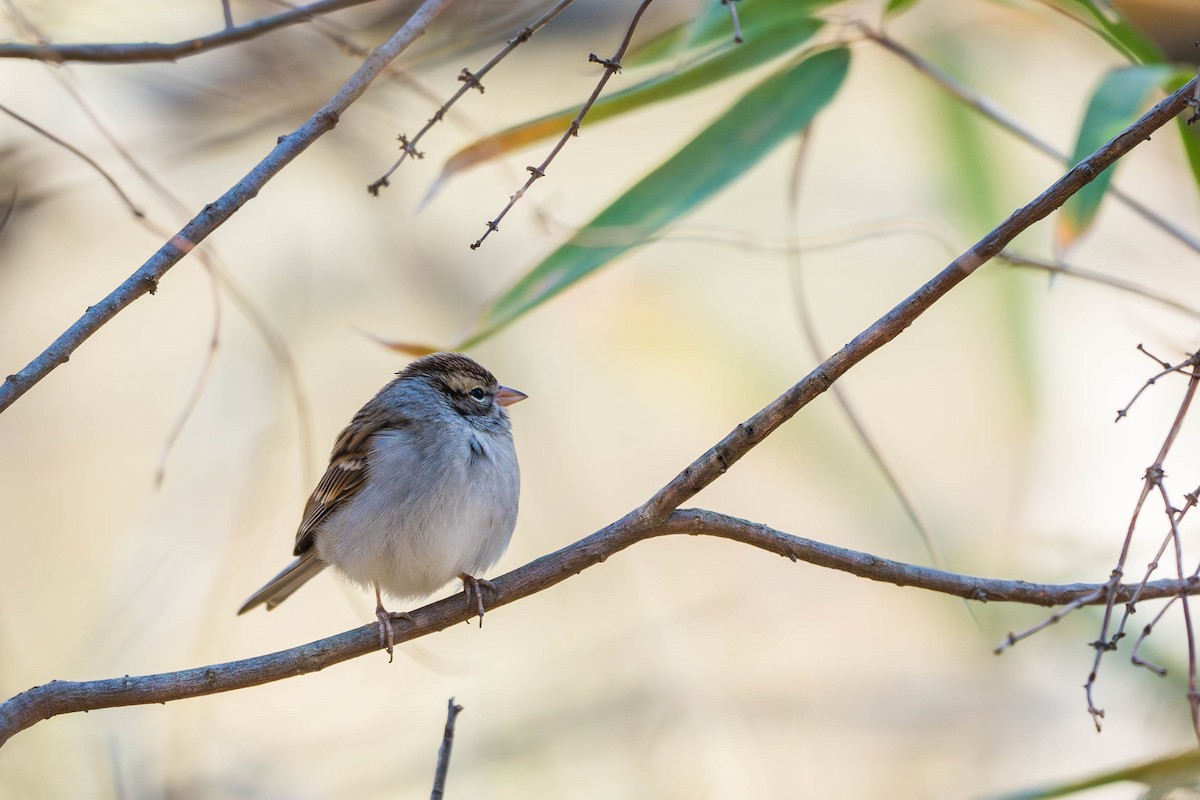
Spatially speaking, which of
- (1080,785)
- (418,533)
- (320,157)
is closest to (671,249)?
(320,157)

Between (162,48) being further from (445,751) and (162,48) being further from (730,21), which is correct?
(730,21)

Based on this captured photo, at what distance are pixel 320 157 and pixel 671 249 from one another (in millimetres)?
1594

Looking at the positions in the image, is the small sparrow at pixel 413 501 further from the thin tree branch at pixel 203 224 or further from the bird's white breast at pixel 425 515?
the thin tree branch at pixel 203 224

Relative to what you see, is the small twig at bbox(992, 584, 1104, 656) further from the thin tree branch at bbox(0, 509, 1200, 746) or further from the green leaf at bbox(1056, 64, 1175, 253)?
the green leaf at bbox(1056, 64, 1175, 253)

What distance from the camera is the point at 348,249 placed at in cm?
495

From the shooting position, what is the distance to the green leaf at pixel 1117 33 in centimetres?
254

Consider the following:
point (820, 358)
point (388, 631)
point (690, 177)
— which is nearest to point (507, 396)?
point (690, 177)

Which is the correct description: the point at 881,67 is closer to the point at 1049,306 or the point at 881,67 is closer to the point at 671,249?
the point at 671,249

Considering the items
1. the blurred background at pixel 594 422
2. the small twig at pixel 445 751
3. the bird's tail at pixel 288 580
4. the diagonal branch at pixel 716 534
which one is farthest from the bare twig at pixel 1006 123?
the bird's tail at pixel 288 580

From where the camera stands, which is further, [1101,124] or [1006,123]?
[1006,123]

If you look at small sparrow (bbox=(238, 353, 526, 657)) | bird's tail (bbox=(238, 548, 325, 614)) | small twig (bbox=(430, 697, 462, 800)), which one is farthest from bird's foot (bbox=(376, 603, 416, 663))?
bird's tail (bbox=(238, 548, 325, 614))

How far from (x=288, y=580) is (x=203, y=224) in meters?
1.89

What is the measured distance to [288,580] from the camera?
335 cm

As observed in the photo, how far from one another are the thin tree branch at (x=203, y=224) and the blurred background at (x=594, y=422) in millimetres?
1563
